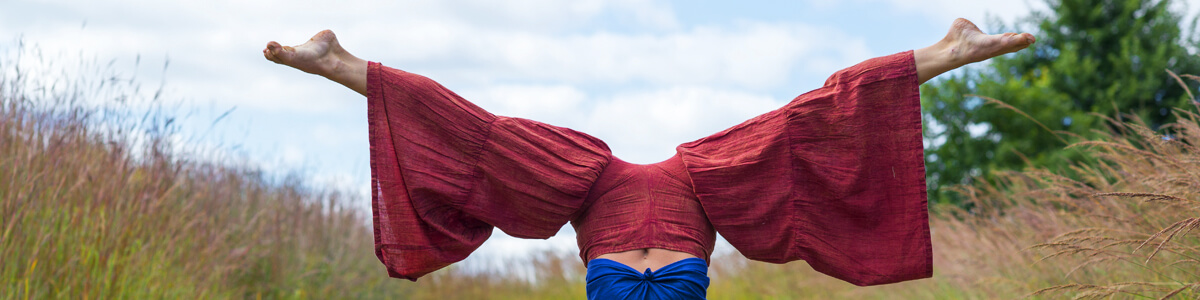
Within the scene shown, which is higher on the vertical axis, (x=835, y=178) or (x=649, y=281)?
(x=835, y=178)

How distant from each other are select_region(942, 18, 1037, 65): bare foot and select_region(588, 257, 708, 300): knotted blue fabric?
3.28ft

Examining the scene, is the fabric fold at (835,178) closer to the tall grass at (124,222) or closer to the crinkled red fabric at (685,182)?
the crinkled red fabric at (685,182)

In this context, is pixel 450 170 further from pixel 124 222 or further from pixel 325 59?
pixel 124 222

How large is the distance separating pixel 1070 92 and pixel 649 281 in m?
10.7

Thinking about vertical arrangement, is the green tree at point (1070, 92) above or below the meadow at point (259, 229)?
above

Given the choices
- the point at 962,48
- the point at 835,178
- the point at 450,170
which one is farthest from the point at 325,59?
the point at 962,48

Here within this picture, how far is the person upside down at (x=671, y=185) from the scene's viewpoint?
287 cm

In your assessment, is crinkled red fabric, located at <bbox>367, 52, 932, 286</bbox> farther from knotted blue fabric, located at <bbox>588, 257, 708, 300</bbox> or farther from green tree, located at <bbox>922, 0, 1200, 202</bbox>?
green tree, located at <bbox>922, 0, 1200, 202</bbox>

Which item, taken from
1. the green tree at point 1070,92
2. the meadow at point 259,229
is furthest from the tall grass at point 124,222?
the green tree at point 1070,92

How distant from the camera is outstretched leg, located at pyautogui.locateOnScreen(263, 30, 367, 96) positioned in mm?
2635

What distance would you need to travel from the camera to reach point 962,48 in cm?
268

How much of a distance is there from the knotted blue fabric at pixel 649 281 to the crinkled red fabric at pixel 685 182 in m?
0.07

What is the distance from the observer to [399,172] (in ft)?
9.67

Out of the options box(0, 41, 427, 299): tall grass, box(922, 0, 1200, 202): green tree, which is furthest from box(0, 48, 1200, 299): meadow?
box(922, 0, 1200, 202): green tree
